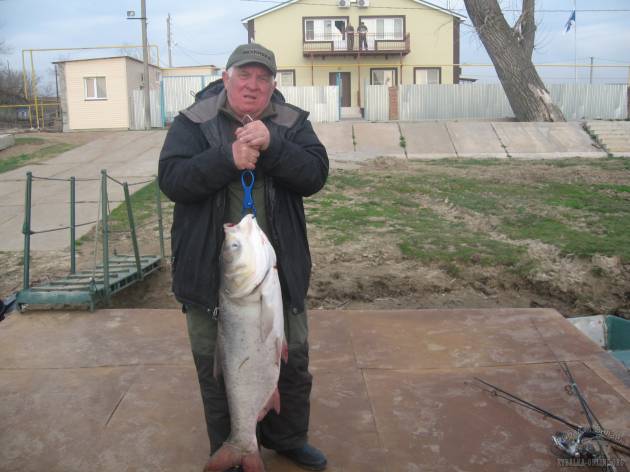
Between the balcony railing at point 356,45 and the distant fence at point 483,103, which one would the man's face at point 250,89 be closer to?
the distant fence at point 483,103

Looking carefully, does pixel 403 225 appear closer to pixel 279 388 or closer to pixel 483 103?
pixel 279 388

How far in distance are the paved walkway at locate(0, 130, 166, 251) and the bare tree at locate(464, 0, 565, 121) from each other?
11098 mm

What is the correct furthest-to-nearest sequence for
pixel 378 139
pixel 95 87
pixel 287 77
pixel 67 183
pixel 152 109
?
pixel 287 77, pixel 95 87, pixel 152 109, pixel 378 139, pixel 67 183

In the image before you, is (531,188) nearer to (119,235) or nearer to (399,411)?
(119,235)

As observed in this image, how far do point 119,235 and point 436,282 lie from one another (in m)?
4.40

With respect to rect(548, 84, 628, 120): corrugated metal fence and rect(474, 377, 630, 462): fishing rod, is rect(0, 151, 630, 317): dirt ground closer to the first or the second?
rect(474, 377, 630, 462): fishing rod

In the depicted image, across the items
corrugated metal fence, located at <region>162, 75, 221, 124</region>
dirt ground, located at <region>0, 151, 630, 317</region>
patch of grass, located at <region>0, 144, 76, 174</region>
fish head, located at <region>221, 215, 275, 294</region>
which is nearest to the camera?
fish head, located at <region>221, 215, 275, 294</region>

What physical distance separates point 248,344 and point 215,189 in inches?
25.6

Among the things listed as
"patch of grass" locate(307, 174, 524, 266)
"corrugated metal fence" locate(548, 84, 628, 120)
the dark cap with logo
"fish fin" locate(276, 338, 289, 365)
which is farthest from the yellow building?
"fish fin" locate(276, 338, 289, 365)

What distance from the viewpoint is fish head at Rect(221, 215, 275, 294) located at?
2.38 m

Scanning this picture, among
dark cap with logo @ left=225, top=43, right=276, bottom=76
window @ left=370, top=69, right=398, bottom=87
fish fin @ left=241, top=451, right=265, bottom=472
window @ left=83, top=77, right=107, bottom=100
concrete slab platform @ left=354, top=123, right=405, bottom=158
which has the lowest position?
fish fin @ left=241, top=451, right=265, bottom=472

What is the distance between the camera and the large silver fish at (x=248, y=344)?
2.43 meters

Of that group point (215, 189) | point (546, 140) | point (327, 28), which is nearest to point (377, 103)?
point (546, 140)

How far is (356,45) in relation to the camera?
35938mm
